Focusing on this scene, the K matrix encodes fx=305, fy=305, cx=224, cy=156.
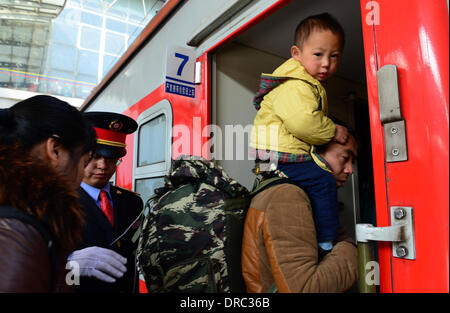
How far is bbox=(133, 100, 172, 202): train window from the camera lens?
2.17m

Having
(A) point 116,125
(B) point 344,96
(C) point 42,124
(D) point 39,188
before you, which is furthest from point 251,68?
(D) point 39,188

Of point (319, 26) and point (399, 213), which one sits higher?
point (319, 26)

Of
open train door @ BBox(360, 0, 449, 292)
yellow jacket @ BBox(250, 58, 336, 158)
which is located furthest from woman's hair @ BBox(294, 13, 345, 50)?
open train door @ BBox(360, 0, 449, 292)

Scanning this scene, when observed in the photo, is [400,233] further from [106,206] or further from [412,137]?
[106,206]

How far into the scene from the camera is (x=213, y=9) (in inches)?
68.6

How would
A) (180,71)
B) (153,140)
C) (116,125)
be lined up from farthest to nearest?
(153,140) < (116,125) < (180,71)

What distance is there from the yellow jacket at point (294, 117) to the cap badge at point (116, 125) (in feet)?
4.08

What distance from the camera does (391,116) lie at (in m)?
0.87

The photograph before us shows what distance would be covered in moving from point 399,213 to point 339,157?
1.61 feet

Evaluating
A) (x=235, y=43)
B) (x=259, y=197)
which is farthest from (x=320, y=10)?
(x=259, y=197)

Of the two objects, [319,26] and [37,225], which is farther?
[319,26]

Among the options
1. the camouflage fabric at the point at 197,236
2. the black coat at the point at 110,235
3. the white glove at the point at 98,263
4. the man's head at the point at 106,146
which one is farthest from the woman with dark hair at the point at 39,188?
the man's head at the point at 106,146

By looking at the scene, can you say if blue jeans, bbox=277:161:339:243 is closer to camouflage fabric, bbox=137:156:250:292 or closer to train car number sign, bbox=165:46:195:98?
camouflage fabric, bbox=137:156:250:292

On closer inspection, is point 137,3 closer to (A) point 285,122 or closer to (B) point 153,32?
(B) point 153,32
